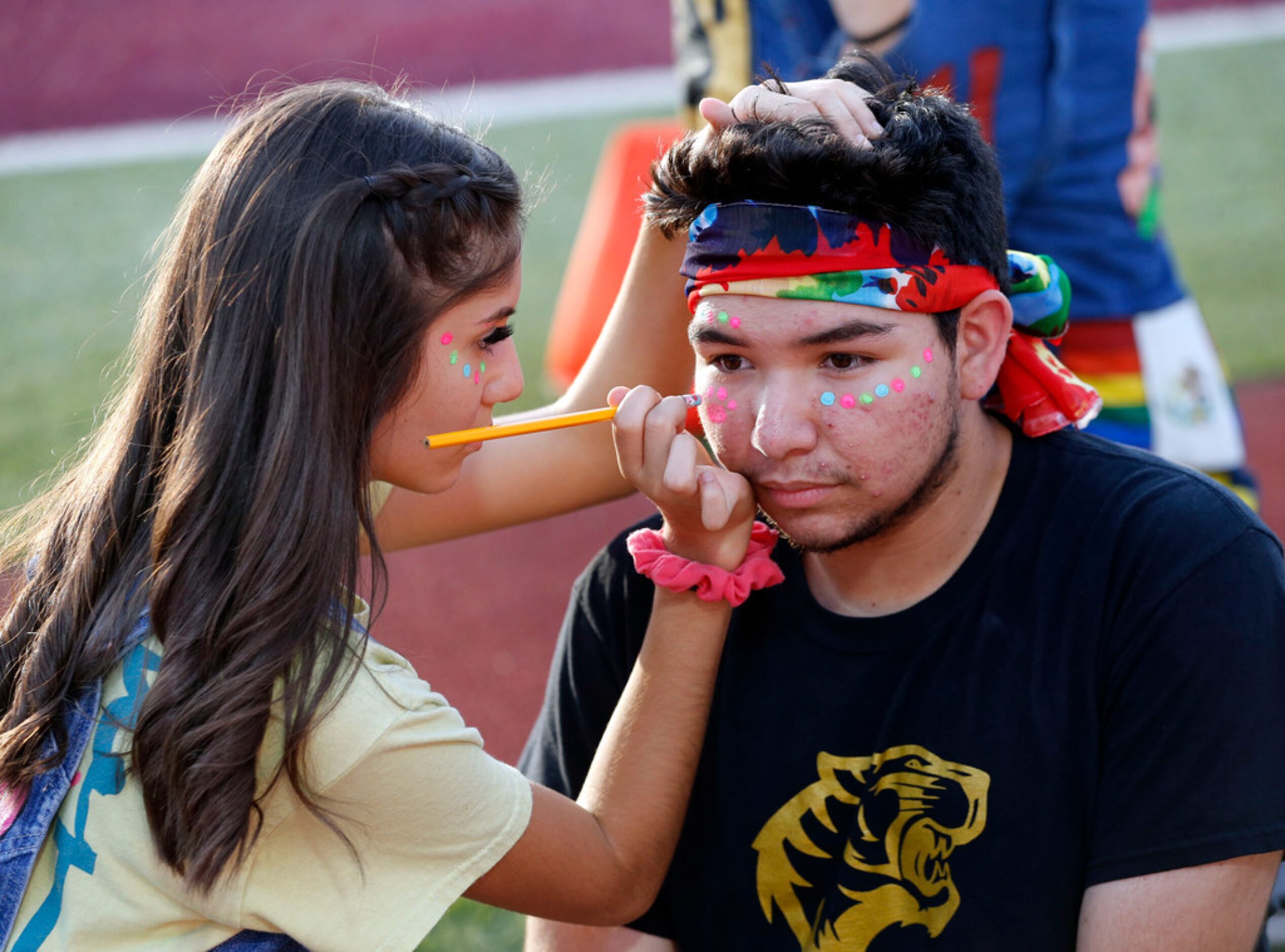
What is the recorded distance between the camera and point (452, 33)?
55.5 feet

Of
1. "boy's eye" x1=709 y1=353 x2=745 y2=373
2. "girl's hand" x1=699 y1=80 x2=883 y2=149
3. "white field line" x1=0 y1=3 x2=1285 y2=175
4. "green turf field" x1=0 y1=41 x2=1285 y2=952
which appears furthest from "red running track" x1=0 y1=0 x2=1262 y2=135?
"boy's eye" x1=709 y1=353 x2=745 y2=373

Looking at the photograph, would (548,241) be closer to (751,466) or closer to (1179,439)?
(1179,439)

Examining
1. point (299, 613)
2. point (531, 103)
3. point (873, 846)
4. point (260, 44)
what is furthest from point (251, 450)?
point (260, 44)

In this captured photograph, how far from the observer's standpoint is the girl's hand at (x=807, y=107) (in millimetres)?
2086

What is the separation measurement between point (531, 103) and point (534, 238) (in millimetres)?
4523

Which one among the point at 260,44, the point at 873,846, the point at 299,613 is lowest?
the point at 260,44

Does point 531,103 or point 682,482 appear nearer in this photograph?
point 682,482

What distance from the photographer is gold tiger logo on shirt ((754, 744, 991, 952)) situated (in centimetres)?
203

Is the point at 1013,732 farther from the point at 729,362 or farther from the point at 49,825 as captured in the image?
the point at 49,825

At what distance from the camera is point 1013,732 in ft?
6.68

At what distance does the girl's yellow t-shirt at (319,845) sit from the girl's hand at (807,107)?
38.7 inches

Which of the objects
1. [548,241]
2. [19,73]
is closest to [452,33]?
[19,73]

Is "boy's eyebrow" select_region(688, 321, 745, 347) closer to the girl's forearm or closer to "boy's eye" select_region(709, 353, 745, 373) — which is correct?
"boy's eye" select_region(709, 353, 745, 373)

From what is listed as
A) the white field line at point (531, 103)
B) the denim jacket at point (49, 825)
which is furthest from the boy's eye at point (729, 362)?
the white field line at point (531, 103)
